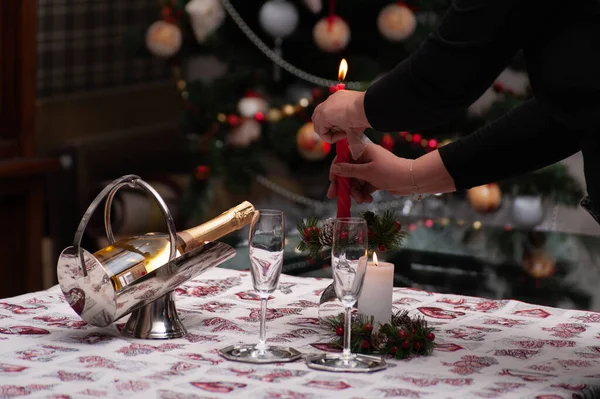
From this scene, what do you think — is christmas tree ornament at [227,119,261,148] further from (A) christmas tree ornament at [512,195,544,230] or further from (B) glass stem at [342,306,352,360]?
(B) glass stem at [342,306,352,360]

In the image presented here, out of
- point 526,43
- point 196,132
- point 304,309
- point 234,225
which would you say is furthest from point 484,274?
point 196,132

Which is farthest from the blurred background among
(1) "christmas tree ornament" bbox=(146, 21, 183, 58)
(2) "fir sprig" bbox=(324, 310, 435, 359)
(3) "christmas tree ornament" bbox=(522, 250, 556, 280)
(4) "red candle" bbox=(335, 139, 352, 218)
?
(2) "fir sprig" bbox=(324, 310, 435, 359)

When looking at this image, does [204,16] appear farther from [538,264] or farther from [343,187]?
[343,187]

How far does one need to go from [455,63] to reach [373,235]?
0.28 meters

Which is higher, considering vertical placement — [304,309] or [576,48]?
[576,48]

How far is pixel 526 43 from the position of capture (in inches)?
43.1

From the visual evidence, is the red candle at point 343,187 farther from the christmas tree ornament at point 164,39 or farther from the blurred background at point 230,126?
the christmas tree ornament at point 164,39

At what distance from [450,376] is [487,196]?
6.63 ft

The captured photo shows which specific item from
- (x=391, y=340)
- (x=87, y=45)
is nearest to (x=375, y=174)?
(x=391, y=340)

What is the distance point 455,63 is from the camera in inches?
42.3

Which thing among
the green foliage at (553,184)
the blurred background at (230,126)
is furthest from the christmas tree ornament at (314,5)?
the green foliage at (553,184)

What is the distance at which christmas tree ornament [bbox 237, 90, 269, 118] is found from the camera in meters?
3.16

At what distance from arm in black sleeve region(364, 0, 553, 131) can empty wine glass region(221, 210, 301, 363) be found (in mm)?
202

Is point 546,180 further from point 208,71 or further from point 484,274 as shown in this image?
point 208,71
